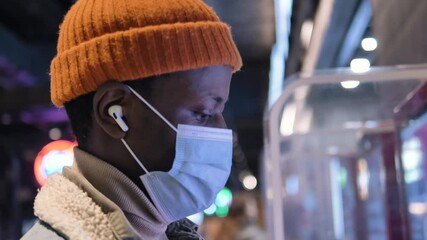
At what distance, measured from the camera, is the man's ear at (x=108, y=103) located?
1.37 metres

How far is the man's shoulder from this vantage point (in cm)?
120

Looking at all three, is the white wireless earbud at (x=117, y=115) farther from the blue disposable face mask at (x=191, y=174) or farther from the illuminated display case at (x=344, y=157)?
the illuminated display case at (x=344, y=157)

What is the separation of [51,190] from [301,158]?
4123 mm

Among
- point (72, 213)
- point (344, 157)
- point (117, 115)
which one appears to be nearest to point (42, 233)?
point (72, 213)

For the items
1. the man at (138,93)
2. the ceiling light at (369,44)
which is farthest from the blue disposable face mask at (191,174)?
the ceiling light at (369,44)

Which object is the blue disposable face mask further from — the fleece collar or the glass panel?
the glass panel

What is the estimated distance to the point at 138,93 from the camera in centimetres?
140

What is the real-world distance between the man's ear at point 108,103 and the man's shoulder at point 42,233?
228mm

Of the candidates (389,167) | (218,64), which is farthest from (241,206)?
(218,64)

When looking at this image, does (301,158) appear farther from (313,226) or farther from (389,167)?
(389,167)

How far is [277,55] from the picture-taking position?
9.97m

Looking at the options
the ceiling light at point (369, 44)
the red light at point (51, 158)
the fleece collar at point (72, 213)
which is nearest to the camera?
the fleece collar at point (72, 213)

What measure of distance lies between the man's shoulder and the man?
6 centimetres

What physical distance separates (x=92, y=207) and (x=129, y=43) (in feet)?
1.04
